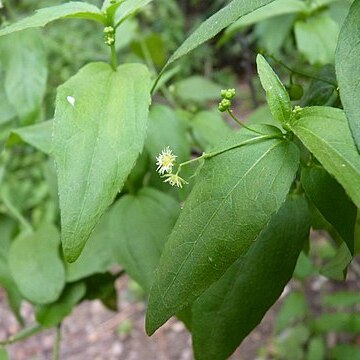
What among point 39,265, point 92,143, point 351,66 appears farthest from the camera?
point 39,265

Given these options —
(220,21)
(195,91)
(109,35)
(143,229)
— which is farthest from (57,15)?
(195,91)

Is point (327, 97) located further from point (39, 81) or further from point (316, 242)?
point (316, 242)

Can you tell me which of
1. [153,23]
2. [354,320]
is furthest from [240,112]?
[354,320]

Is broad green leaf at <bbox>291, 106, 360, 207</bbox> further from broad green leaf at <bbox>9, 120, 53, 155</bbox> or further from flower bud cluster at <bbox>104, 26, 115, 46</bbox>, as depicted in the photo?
broad green leaf at <bbox>9, 120, 53, 155</bbox>

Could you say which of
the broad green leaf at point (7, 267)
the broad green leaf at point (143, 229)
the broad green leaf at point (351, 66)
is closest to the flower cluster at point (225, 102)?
the broad green leaf at point (351, 66)

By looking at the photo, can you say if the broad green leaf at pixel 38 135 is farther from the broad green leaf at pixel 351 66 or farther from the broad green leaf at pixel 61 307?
the broad green leaf at pixel 351 66

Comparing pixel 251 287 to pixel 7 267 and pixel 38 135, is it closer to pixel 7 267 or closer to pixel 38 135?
pixel 38 135

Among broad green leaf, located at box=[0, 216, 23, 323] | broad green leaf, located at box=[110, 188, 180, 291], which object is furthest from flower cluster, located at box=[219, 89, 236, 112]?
broad green leaf, located at box=[0, 216, 23, 323]
